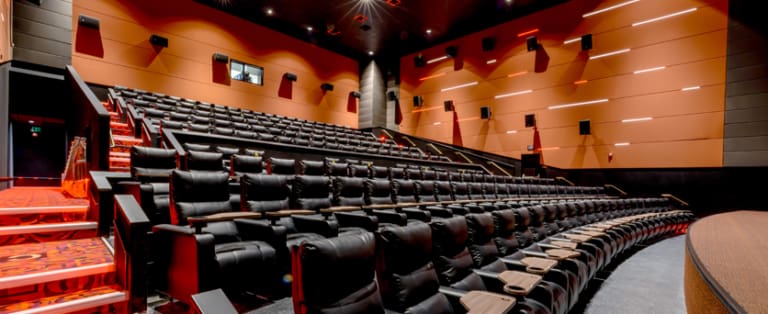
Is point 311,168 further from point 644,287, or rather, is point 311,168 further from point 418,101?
point 418,101

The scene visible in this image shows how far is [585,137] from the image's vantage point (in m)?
6.33

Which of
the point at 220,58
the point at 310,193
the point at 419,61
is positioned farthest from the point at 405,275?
the point at 419,61

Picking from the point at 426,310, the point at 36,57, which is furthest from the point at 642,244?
the point at 36,57

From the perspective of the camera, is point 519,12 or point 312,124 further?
point 312,124

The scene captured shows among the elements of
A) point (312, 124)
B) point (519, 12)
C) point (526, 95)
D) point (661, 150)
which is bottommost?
point (661, 150)

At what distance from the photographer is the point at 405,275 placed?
4.09 feet

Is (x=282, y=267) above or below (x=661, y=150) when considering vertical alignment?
below

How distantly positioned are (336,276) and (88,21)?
21.9ft

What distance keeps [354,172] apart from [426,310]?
2.44 metres


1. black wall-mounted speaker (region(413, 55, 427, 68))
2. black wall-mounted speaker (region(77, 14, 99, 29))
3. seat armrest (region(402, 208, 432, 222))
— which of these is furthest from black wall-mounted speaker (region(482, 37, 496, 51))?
black wall-mounted speaker (region(77, 14, 99, 29))

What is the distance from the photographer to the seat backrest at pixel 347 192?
2770 mm

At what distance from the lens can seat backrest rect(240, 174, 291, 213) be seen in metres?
2.18

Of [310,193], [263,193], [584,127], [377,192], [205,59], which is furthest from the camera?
[205,59]

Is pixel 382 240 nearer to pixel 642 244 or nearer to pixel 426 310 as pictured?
pixel 426 310
